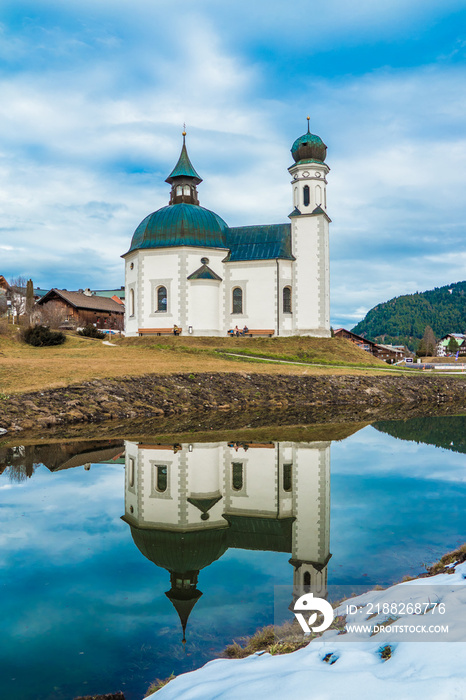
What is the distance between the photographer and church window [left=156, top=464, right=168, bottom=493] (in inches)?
429

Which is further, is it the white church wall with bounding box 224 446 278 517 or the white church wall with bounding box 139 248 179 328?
the white church wall with bounding box 139 248 179 328

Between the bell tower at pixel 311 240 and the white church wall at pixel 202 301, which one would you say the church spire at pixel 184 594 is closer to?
the white church wall at pixel 202 301

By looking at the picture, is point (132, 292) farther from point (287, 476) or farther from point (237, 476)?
point (287, 476)

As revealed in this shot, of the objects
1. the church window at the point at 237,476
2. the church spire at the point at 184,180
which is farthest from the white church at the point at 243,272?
the church window at the point at 237,476

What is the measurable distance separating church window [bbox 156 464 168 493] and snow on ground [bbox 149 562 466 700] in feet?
21.2

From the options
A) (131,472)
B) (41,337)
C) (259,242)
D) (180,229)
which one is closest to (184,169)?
(180,229)

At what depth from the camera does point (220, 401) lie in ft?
86.2

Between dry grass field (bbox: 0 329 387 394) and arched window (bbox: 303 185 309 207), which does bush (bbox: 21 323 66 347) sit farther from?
arched window (bbox: 303 185 309 207)

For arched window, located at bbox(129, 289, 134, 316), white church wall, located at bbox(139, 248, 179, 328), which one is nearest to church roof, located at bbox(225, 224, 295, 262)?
white church wall, located at bbox(139, 248, 179, 328)

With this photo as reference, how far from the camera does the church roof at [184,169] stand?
5291cm

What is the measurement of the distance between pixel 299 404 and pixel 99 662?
23947 millimetres

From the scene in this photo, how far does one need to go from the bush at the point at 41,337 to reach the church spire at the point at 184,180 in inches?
849

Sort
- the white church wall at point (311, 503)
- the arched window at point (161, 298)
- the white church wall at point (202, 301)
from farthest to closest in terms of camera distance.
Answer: the arched window at point (161, 298) < the white church wall at point (202, 301) < the white church wall at point (311, 503)

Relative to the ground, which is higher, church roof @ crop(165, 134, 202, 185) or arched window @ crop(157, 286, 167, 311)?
church roof @ crop(165, 134, 202, 185)
